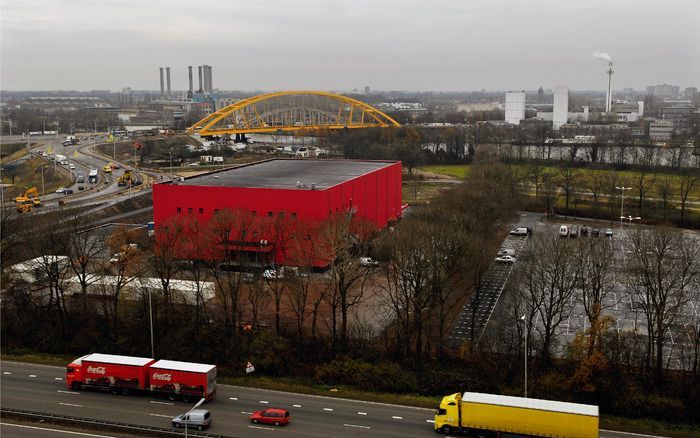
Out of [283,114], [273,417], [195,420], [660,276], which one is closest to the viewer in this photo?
[195,420]

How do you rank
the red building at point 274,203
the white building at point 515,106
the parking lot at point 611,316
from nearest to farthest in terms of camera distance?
the parking lot at point 611,316, the red building at point 274,203, the white building at point 515,106

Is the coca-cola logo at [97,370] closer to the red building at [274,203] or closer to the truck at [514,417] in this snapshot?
the red building at [274,203]

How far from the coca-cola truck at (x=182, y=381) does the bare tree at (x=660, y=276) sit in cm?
1361

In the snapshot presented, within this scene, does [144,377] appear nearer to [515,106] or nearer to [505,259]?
[505,259]

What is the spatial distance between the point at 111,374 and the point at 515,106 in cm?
15855

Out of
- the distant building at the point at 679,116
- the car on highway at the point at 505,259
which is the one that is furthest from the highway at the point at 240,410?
the distant building at the point at 679,116

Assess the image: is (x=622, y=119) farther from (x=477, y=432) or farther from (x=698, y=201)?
(x=477, y=432)

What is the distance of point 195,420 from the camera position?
16.9 metres

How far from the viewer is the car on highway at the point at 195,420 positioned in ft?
55.5

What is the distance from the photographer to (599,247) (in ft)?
81.1

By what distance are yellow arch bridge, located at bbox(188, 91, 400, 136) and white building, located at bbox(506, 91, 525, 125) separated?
64126 millimetres

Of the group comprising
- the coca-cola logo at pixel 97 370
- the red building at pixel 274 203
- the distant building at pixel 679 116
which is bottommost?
the coca-cola logo at pixel 97 370

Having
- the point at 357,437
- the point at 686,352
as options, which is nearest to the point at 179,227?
the point at 357,437

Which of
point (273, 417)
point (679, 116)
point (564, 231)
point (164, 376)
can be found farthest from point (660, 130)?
point (164, 376)
